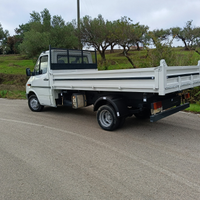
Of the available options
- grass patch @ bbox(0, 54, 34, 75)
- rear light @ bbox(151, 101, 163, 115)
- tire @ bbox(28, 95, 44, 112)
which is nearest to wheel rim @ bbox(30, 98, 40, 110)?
tire @ bbox(28, 95, 44, 112)

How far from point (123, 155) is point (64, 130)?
2.44 m

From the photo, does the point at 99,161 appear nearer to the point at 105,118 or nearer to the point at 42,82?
the point at 105,118

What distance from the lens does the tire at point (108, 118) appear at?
5945 mm

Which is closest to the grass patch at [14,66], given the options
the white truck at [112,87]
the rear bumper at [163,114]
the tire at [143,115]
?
the white truck at [112,87]

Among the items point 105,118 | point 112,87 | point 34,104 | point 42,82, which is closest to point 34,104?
point 34,104

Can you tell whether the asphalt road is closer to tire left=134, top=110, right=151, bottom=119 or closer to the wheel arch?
tire left=134, top=110, right=151, bottom=119

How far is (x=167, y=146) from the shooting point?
16.1ft

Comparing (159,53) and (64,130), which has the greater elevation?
(159,53)

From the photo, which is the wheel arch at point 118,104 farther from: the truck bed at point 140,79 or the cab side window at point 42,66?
the cab side window at point 42,66

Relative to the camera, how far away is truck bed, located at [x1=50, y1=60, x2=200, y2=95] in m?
4.79

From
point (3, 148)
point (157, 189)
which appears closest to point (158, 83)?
point (157, 189)

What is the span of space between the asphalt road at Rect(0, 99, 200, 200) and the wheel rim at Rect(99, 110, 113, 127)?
14.3 inches

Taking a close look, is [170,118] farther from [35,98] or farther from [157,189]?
[35,98]

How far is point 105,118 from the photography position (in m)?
6.41
